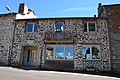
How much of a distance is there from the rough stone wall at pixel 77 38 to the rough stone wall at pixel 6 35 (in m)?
0.66

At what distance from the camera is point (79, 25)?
17672mm

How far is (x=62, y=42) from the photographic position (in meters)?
17.3

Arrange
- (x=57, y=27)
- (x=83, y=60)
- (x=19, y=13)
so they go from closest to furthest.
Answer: (x=83, y=60) < (x=57, y=27) < (x=19, y=13)

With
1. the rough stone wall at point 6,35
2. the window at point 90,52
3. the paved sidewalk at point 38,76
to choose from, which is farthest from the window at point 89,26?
the rough stone wall at point 6,35

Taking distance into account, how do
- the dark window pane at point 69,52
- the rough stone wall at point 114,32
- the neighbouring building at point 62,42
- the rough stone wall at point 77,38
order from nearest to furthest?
the rough stone wall at point 114,32
the rough stone wall at point 77,38
the neighbouring building at point 62,42
the dark window pane at point 69,52

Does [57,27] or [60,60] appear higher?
[57,27]

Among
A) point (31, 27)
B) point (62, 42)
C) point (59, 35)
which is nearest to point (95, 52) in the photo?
point (62, 42)

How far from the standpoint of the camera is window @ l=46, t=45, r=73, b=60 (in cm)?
1723

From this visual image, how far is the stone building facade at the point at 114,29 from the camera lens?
16.1 m

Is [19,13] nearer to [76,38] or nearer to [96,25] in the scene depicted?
[76,38]

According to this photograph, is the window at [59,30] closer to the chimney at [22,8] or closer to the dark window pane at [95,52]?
the dark window pane at [95,52]

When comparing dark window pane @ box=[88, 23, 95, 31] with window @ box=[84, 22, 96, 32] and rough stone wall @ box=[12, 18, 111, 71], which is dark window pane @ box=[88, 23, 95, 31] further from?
rough stone wall @ box=[12, 18, 111, 71]

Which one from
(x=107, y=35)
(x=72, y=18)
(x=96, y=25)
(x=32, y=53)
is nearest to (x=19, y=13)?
(x=32, y=53)

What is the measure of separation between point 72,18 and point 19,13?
679 cm
